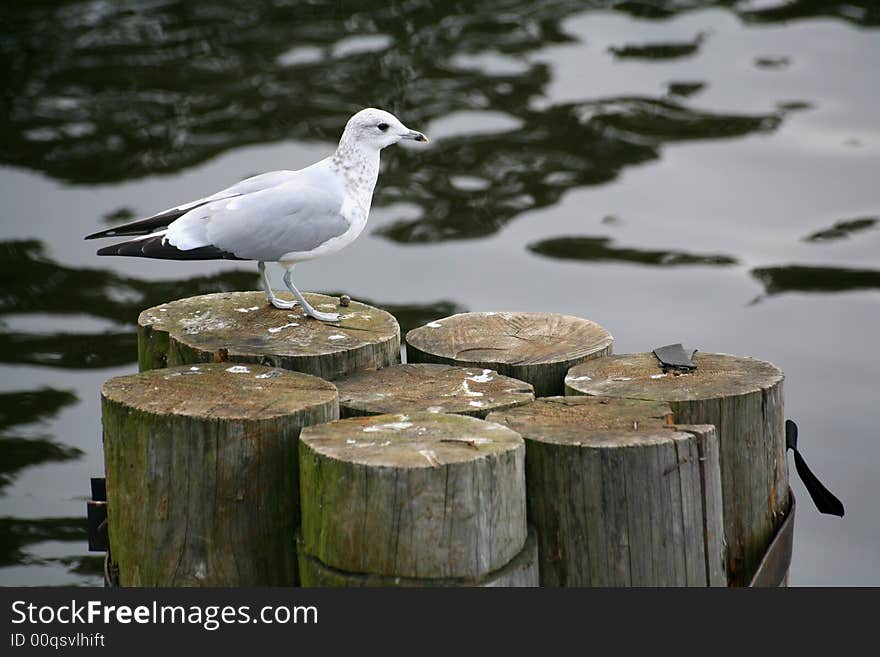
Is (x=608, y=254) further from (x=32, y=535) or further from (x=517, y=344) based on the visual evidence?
(x=517, y=344)

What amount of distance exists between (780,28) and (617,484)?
22.9 ft

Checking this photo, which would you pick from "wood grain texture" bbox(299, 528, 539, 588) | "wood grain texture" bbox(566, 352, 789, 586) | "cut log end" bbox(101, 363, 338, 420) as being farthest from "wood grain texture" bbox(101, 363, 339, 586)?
"wood grain texture" bbox(566, 352, 789, 586)

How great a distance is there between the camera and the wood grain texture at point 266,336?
3547 millimetres

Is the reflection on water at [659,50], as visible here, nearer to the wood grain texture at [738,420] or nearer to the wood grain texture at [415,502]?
the wood grain texture at [738,420]

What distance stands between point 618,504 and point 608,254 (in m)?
4.76

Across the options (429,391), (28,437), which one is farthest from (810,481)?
(28,437)

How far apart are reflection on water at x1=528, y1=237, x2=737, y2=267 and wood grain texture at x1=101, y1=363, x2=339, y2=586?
457 cm

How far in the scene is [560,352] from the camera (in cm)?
369

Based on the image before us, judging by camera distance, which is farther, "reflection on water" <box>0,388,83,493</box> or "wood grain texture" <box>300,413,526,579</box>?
"reflection on water" <box>0,388,83,493</box>

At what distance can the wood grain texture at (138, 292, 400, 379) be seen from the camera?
3547 mm

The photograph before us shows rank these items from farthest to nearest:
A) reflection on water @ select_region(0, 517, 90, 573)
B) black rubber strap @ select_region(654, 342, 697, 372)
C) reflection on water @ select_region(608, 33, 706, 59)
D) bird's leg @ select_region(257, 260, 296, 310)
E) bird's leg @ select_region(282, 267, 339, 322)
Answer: reflection on water @ select_region(608, 33, 706, 59), reflection on water @ select_region(0, 517, 90, 573), bird's leg @ select_region(257, 260, 296, 310), bird's leg @ select_region(282, 267, 339, 322), black rubber strap @ select_region(654, 342, 697, 372)

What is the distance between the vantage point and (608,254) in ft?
24.9

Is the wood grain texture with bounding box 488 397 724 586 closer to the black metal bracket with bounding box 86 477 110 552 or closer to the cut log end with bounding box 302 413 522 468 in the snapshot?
the cut log end with bounding box 302 413 522 468

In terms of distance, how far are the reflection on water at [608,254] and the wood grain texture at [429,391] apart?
4066 millimetres
